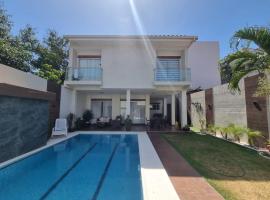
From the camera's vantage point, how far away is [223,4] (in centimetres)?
1235

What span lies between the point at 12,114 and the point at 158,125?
13848mm

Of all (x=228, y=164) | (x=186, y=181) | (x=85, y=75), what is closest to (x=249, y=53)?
(x=228, y=164)

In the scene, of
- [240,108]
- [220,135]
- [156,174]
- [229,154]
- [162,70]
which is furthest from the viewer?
[162,70]

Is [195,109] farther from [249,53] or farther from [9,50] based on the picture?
[9,50]

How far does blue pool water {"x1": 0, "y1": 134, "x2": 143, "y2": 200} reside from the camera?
5.45 m

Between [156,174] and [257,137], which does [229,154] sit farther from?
[156,174]

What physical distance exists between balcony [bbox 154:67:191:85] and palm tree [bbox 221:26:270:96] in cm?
769

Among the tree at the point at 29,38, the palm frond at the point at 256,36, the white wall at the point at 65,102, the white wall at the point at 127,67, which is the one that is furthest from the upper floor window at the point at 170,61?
the tree at the point at 29,38

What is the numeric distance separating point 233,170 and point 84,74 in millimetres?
14416

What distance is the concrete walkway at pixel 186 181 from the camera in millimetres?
4770

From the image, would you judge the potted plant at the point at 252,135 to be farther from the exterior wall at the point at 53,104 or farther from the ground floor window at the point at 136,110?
the ground floor window at the point at 136,110

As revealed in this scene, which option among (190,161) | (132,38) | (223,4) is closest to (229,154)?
(190,161)

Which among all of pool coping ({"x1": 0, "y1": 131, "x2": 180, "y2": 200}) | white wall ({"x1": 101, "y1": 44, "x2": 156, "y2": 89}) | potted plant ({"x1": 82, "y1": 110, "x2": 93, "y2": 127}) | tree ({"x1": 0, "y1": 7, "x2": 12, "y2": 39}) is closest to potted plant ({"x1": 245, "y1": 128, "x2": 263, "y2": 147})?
pool coping ({"x1": 0, "y1": 131, "x2": 180, "y2": 200})

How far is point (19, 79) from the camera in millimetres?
10562
